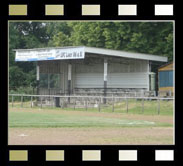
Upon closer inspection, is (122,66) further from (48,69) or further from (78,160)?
(78,160)

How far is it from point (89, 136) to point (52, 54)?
17.0m

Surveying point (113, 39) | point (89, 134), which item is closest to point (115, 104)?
point (113, 39)

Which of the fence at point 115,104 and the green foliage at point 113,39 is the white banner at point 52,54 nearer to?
the fence at point 115,104

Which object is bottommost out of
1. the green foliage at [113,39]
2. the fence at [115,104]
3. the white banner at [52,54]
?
the fence at [115,104]

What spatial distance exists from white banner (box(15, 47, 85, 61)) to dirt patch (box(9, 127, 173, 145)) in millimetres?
13247

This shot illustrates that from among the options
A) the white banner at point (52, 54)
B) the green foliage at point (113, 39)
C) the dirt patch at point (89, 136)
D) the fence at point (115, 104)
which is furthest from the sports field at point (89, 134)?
the green foliage at point (113, 39)

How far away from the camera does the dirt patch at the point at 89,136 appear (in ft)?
32.9

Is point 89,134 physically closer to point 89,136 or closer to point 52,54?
point 89,136

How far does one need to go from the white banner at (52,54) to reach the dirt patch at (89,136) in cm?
1325

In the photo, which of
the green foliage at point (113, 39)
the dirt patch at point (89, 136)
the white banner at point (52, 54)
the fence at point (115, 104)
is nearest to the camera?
the dirt patch at point (89, 136)

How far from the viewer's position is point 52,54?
27.8 meters
